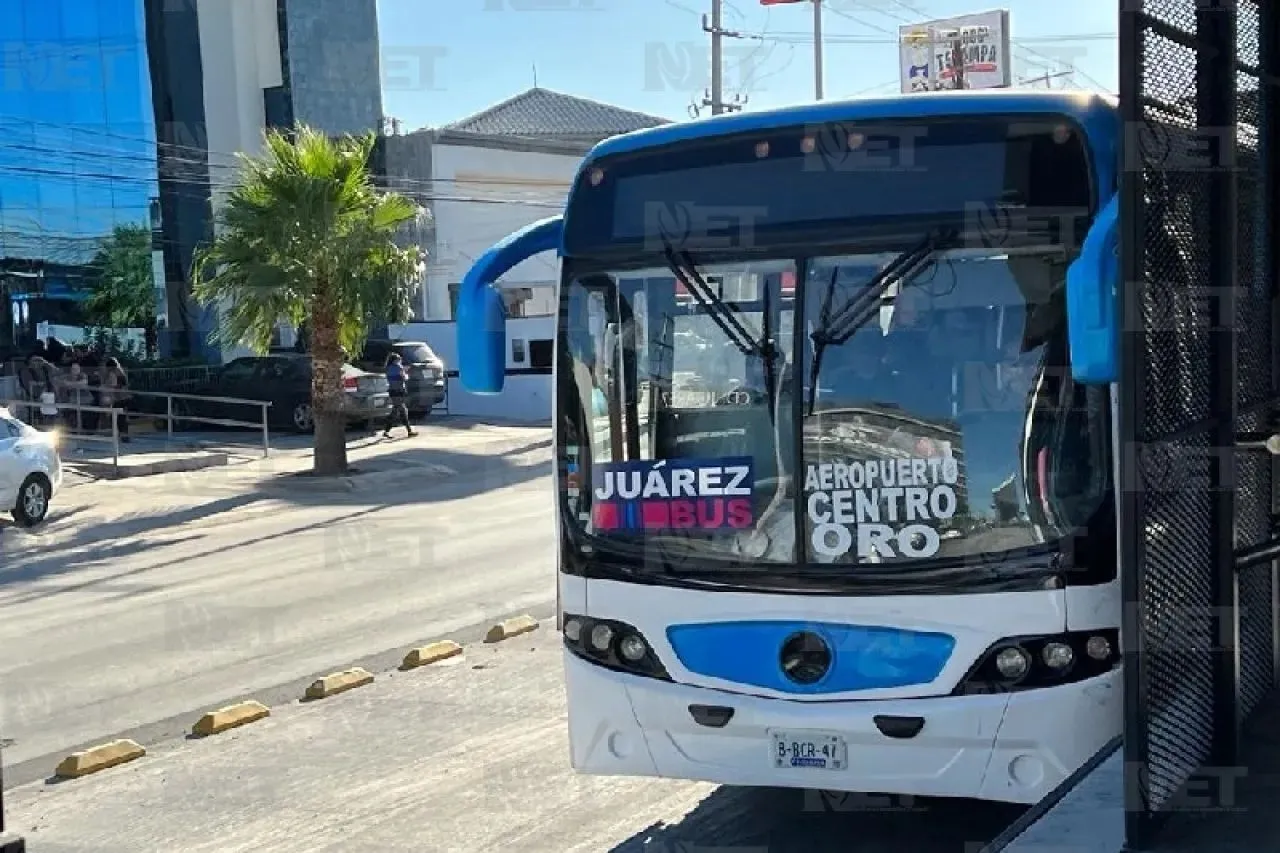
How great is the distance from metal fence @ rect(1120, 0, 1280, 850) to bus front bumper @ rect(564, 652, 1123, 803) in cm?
64

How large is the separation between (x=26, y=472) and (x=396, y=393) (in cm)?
1235

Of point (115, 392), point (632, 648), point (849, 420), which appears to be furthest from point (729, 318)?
point (115, 392)

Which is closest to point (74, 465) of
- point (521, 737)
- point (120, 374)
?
point (120, 374)

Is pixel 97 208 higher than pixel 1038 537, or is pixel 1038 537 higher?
pixel 97 208

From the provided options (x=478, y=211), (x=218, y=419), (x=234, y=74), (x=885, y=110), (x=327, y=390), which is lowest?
(x=218, y=419)

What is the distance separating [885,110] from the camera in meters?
5.29

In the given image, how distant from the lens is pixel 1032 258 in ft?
16.5

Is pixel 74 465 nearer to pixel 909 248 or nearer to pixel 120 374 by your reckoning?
pixel 120 374

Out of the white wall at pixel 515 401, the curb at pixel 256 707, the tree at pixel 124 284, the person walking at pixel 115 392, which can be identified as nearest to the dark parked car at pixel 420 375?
the white wall at pixel 515 401

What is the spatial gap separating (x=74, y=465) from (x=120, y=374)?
230 inches

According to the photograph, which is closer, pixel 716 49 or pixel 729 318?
pixel 729 318

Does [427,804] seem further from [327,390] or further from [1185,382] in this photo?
[327,390]

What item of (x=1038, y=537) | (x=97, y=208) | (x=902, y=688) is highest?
(x=97, y=208)

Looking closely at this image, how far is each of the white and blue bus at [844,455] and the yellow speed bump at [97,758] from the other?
301cm
